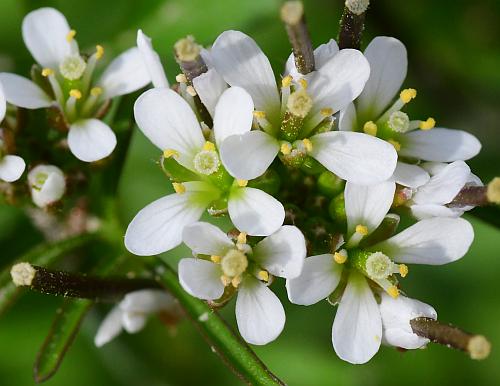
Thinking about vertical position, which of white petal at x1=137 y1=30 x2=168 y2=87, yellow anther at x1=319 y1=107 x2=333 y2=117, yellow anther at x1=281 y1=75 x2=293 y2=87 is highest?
white petal at x1=137 y1=30 x2=168 y2=87

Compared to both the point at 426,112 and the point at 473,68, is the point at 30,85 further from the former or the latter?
the point at 473,68

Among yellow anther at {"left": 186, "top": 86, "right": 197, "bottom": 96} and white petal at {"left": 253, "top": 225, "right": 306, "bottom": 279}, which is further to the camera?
yellow anther at {"left": 186, "top": 86, "right": 197, "bottom": 96}

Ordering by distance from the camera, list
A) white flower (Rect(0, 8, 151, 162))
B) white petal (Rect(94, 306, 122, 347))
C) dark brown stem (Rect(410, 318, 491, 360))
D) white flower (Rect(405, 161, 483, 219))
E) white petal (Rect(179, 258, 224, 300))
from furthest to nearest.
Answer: white petal (Rect(94, 306, 122, 347)) → white flower (Rect(0, 8, 151, 162)) → white flower (Rect(405, 161, 483, 219)) → white petal (Rect(179, 258, 224, 300)) → dark brown stem (Rect(410, 318, 491, 360))

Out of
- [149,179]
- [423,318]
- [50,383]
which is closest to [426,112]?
[149,179]

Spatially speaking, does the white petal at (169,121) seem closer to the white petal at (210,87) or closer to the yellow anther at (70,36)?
the white petal at (210,87)

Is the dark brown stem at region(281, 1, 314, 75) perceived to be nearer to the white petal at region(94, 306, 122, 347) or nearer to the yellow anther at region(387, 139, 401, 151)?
the yellow anther at region(387, 139, 401, 151)

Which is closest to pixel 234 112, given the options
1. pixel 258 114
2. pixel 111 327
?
pixel 258 114

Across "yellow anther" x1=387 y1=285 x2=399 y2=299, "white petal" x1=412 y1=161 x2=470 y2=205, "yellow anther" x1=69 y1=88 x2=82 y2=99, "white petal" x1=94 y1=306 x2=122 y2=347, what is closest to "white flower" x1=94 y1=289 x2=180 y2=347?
"white petal" x1=94 y1=306 x2=122 y2=347
